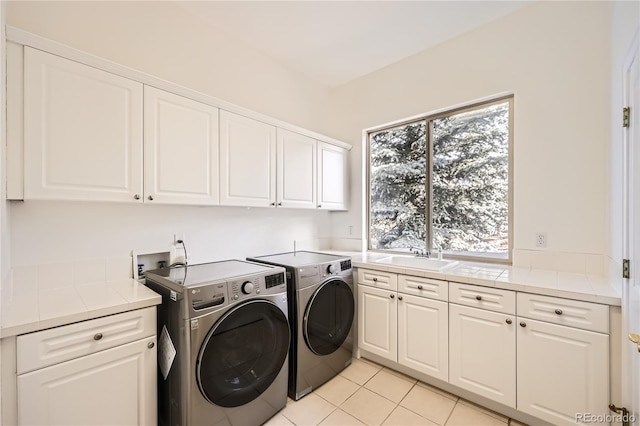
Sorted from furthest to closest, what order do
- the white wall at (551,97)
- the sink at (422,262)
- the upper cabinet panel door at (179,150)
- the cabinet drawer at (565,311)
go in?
the sink at (422,262) < the white wall at (551,97) < the upper cabinet panel door at (179,150) < the cabinet drawer at (565,311)

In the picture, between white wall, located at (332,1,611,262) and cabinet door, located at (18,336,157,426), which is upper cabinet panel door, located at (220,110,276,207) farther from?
white wall, located at (332,1,611,262)

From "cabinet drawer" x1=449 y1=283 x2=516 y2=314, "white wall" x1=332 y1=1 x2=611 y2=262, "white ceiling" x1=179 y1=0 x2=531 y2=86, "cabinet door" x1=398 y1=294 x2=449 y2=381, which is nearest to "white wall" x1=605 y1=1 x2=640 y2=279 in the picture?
"white wall" x1=332 y1=1 x2=611 y2=262

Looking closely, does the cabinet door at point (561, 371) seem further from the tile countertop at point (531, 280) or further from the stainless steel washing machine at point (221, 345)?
the stainless steel washing machine at point (221, 345)

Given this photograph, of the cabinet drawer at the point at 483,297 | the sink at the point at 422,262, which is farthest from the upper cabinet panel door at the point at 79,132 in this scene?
the cabinet drawer at the point at 483,297

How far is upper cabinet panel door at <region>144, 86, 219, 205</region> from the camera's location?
5.47ft

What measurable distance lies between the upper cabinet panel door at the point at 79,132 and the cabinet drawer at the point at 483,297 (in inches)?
83.7

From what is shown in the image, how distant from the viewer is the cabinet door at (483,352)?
169cm

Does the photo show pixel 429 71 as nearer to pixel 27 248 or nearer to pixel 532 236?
pixel 532 236

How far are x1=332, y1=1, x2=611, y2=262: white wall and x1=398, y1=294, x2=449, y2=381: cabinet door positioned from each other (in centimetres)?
90

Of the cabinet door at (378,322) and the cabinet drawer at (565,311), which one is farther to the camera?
the cabinet door at (378,322)

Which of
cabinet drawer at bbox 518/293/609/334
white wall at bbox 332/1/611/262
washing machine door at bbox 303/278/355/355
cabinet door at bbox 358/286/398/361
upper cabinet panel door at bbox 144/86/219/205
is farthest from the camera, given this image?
cabinet door at bbox 358/286/398/361

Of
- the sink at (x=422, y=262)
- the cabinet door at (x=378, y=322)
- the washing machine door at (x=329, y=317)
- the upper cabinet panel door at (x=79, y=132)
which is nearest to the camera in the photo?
the upper cabinet panel door at (x=79, y=132)

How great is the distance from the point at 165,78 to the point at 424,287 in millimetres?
2472

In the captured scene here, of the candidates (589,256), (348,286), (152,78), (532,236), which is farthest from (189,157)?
(589,256)
